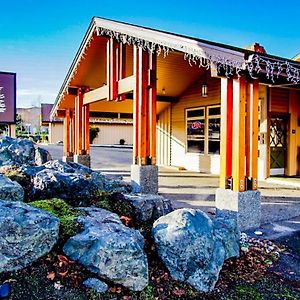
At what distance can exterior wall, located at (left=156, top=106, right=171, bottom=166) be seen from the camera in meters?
14.9

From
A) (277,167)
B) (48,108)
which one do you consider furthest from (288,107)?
(48,108)

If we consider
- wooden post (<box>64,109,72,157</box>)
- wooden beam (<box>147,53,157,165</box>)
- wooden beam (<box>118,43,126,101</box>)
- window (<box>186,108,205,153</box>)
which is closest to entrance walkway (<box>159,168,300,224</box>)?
wooden beam (<box>147,53,157,165</box>)

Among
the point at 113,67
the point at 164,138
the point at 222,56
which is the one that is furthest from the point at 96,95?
the point at 222,56

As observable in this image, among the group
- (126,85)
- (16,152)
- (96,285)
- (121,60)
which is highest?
(121,60)

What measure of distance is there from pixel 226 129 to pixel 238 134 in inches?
9.8

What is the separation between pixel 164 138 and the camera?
15367 millimetres

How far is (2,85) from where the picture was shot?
11.4 m

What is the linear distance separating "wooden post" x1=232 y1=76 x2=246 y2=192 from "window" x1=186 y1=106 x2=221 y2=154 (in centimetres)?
650

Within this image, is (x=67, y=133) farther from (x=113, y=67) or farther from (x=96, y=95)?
(x=113, y=67)

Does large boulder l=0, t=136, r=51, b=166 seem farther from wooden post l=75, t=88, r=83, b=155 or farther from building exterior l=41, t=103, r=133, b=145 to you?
building exterior l=41, t=103, r=133, b=145

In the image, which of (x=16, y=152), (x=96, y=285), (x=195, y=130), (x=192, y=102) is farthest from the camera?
Result: (x=195, y=130)

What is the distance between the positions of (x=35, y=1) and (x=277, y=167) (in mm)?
9026

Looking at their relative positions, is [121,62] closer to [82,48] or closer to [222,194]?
[82,48]

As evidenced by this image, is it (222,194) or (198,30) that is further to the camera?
(198,30)
